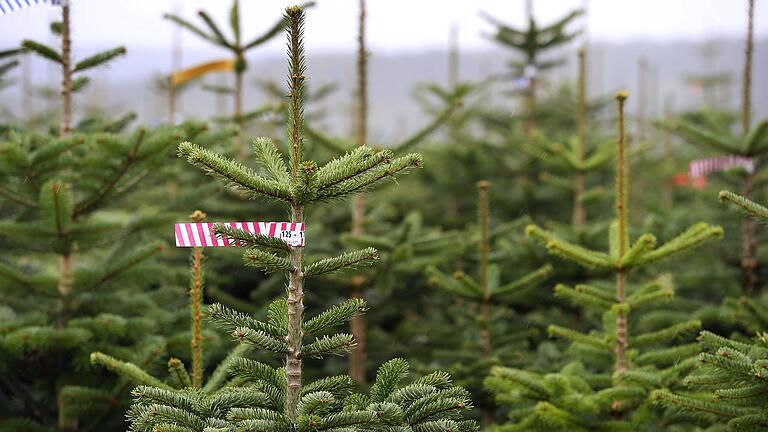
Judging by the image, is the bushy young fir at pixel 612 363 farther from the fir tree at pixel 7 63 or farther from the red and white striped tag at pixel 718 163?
the fir tree at pixel 7 63

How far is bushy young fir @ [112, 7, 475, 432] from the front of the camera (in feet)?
8.05

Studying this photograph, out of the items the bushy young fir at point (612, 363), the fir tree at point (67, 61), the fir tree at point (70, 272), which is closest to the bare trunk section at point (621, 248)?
the bushy young fir at point (612, 363)

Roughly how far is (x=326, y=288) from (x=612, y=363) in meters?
2.67

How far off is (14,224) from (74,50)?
132 cm

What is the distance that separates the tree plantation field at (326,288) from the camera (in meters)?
2.62

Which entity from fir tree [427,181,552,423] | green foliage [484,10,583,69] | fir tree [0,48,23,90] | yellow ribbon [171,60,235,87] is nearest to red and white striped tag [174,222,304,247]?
fir tree [427,181,552,423]

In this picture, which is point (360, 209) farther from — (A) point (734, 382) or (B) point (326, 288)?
(A) point (734, 382)

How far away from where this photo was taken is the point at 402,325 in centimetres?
680

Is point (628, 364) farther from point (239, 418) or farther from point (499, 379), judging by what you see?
point (239, 418)

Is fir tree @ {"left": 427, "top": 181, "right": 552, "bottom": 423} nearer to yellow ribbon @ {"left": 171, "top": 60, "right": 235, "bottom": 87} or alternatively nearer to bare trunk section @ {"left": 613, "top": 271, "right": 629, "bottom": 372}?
bare trunk section @ {"left": 613, "top": 271, "right": 629, "bottom": 372}

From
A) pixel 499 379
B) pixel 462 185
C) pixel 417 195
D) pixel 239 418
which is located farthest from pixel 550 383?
pixel 417 195

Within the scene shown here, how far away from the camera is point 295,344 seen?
264 centimetres

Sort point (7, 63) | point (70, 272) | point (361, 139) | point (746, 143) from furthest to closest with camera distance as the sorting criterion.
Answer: point (361, 139)
point (746, 143)
point (7, 63)
point (70, 272)

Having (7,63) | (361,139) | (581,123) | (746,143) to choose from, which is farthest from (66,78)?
(746,143)
